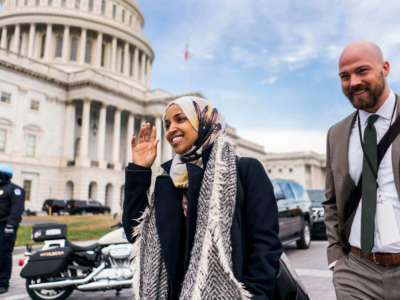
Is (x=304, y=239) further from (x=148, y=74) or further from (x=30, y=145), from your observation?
(x=148, y=74)

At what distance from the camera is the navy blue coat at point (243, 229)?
78.7 inches

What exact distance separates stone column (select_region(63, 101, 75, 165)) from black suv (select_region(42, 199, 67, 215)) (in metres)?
9.17

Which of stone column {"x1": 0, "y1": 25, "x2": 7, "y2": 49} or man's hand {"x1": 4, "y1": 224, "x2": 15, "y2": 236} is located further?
stone column {"x1": 0, "y1": 25, "x2": 7, "y2": 49}

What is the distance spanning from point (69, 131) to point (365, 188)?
47679 mm

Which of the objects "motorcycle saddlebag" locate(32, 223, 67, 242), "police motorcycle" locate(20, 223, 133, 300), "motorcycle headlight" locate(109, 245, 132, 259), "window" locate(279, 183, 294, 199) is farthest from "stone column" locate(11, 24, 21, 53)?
"motorcycle headlight" locate(109, 245, 132, 259)

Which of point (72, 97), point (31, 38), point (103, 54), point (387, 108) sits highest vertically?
point (31, 38)

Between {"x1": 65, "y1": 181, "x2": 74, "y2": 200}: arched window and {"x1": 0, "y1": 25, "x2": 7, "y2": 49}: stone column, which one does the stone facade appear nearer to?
{"x1": 65, "y1": 181, "x2": 74, "y2": 200}: arched window

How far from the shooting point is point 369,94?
2291 millimetres

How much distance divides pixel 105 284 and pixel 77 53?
57.7m

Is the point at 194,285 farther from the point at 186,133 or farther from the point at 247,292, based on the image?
the point at 186,133

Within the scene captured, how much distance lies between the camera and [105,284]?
5.82m

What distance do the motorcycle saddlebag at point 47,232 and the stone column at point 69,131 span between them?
4174 centimetres

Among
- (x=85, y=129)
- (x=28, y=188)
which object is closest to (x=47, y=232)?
(x=28, y=188)

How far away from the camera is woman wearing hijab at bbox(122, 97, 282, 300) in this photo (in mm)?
1979
